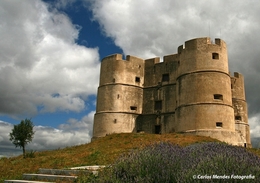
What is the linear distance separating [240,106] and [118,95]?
13950mm

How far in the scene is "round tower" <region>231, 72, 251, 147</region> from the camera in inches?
1186

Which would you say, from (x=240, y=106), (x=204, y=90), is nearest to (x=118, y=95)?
(x=204, y=90)

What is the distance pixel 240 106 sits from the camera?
101ft

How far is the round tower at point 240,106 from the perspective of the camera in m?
30.1

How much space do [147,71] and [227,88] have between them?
1002 cm

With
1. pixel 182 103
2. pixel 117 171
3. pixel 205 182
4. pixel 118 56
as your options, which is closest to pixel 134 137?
pixel 182 103

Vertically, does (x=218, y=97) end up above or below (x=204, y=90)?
below

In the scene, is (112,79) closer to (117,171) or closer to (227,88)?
(227,88)

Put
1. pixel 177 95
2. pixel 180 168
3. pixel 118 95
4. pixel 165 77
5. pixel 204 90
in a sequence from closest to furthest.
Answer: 1. pixel 180 168
2. pixel 204 90
3. pixel 177 95
4. pixel 118 95
5. pixel 165 77

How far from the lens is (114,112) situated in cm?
2881

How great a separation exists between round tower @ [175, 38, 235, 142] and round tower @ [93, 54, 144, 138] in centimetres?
600

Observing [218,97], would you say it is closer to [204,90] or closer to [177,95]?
[204,90]

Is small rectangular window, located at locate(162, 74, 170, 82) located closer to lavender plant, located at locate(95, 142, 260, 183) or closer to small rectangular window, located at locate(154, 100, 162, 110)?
small rectangular window, located at locate(154, 100, 162, 110)

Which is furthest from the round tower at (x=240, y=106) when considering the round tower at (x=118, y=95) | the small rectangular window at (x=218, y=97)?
the round tower at (x=118, y=95)
